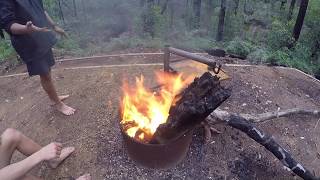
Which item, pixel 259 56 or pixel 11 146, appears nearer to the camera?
pixel 11 146

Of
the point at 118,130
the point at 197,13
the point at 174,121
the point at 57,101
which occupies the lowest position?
the point at 197,13

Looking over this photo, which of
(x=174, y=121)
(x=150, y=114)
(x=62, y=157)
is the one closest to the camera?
(x=174, y=121)

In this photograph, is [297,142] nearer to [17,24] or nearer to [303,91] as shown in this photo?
[303,91]

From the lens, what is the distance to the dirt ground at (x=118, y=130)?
4051 mm

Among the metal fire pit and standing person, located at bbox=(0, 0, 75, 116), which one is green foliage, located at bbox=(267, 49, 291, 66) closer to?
the metal fire pit

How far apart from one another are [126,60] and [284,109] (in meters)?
3.73

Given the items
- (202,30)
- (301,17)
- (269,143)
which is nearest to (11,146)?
(269,143)

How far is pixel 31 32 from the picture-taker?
3.59 meters

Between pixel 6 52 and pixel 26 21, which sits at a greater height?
pixel 26 21

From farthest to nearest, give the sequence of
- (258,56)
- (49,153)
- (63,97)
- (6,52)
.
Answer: (6,52) → (258,56) → (63,97) → (49,153)

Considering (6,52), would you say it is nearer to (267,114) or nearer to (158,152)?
(158,152)

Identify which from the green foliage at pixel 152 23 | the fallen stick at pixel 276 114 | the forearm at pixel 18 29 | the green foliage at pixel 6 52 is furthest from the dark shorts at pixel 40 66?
the green foliage at pixel 152 23

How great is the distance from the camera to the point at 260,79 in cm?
594

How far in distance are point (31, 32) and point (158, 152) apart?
204cm
